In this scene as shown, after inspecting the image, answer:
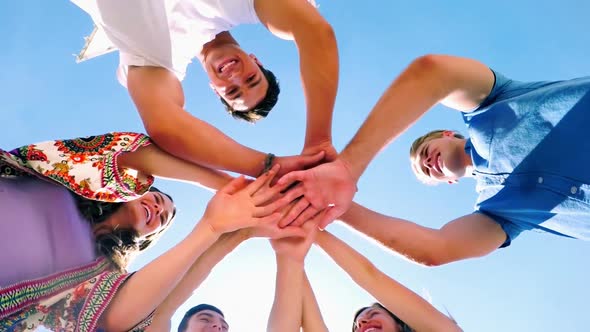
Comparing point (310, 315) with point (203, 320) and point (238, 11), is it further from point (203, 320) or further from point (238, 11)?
point (238, 11)

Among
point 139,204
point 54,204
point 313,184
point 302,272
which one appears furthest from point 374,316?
point 54,204

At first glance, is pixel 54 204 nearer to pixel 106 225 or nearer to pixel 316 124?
pixel 106 225

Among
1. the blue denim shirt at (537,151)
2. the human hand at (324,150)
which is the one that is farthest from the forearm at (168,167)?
the blue denim shirt at (537,151)

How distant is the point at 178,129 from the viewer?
6.72 ft

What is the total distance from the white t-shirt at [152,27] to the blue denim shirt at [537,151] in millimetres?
1205

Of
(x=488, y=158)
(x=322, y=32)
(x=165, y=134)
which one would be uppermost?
(x=322, y=32)

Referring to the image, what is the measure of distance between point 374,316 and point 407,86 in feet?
4.35

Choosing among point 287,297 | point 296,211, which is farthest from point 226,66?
point 287,297

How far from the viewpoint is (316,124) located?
2.31 meters

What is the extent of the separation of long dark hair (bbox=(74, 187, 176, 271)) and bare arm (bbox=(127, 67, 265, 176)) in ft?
1.11

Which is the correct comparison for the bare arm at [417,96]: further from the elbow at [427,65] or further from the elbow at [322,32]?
the elbow at [322,32]

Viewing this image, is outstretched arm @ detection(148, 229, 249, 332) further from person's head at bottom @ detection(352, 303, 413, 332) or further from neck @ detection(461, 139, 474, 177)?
neck @ detection(461, 139, 474, 177)

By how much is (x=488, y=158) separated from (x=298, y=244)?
36.7 inches

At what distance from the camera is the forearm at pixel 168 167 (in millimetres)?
1971
